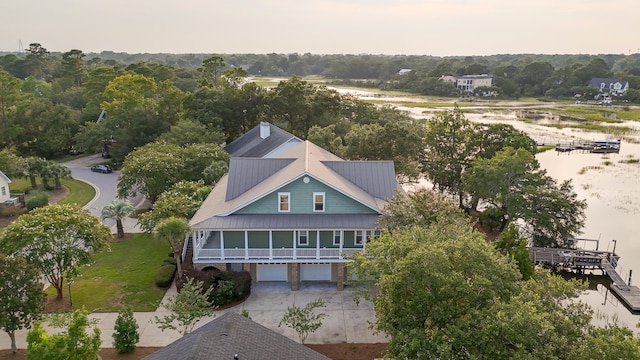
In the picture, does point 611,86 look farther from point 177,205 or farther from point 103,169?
point 177,205

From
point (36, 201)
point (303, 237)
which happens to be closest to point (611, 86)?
point (303, 237)

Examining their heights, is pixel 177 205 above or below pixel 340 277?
above

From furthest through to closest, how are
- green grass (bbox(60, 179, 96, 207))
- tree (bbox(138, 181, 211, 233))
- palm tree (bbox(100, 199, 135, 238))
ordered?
green grass (bbox(60, 179, 96, 207)) < palm tree (bbox(100, 199, 135, 238)) < tree (bbox(138, 181, 211, 233))

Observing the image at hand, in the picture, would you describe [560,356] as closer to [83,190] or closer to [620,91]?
[83,190]

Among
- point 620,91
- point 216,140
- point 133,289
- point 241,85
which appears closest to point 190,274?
point 133,289

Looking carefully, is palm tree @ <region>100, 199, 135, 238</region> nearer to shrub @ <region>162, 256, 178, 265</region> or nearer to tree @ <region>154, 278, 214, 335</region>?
shrub @ <region>162, 256, 178, 265</region>

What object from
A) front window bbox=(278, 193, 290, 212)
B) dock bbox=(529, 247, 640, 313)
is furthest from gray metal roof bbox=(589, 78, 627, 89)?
front window bbox=(278, 193, 290, 212)
